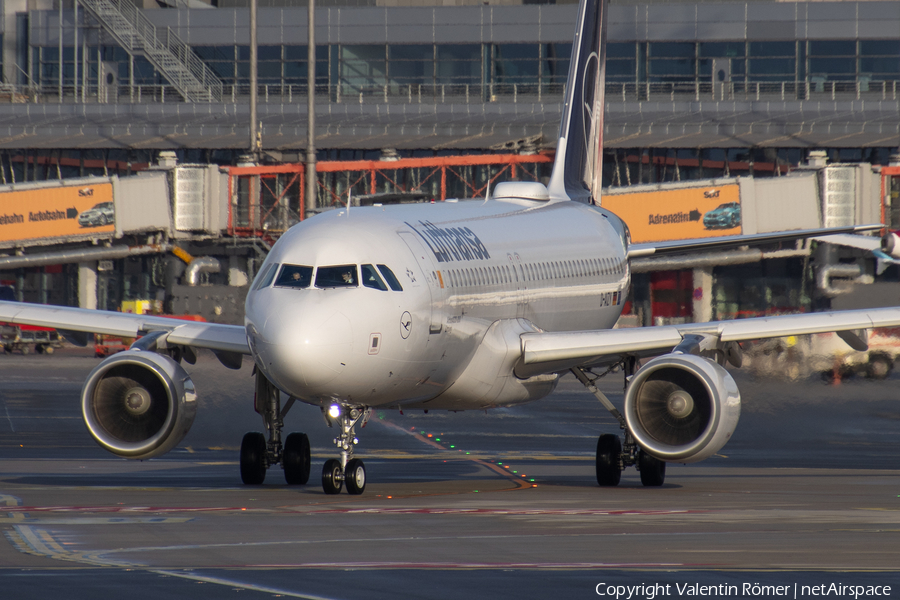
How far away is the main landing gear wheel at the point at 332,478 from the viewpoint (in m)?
19.9

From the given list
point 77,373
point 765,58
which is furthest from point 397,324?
point 765,58

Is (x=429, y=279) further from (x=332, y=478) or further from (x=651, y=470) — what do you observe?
(x=651, y=470)

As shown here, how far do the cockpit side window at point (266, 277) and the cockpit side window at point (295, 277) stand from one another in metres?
0.20

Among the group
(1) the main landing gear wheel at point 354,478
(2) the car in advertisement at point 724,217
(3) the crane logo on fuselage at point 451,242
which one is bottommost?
(1) the main landing gear wheel at point 354,478

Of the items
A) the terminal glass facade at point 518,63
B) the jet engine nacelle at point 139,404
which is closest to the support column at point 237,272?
the terminal glass facade at point 518,63

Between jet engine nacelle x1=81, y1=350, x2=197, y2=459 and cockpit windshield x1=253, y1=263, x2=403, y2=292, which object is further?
jet engine nacelle x1=81, y1=350, x2=197, y2=459

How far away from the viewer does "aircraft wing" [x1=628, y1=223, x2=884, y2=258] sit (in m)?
27.7

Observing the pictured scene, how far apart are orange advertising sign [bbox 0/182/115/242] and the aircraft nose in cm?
4658

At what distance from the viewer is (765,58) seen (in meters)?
75.8

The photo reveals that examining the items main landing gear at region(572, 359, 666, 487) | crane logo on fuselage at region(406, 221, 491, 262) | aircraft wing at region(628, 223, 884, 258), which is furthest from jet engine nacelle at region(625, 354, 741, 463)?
aircraft wing at region(628, 223, 884, 258)

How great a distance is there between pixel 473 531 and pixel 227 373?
25454 millimetres

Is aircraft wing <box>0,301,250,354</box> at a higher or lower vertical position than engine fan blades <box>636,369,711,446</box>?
higher

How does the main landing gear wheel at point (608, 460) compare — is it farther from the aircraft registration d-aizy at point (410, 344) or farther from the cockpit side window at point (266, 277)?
the cockpit side window at point (266, 277)

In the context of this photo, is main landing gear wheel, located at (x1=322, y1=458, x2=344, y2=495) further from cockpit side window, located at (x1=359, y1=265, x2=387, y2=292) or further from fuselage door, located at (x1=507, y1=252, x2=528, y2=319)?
fuselage door, located at (x1=507, y1=252, x2=528, y2=319)
